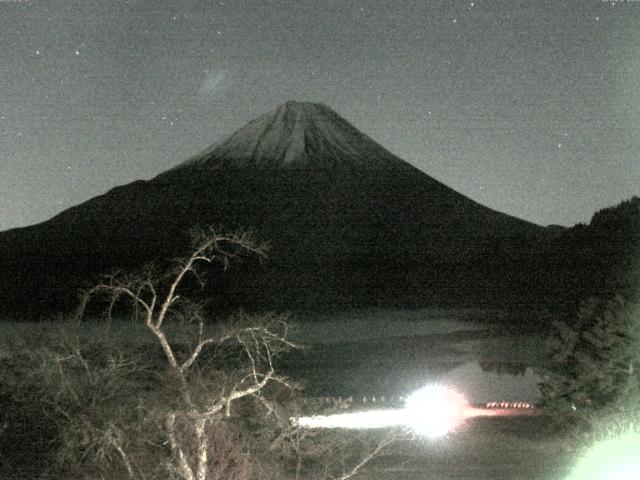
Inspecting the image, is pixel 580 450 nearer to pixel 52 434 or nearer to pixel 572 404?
pixel 572 404

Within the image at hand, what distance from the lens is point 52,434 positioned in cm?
1468

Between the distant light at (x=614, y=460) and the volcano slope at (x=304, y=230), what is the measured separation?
50.2 meters

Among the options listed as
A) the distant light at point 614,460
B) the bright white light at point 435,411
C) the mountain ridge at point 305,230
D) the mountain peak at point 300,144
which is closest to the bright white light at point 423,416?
the bright white light at point 435,411

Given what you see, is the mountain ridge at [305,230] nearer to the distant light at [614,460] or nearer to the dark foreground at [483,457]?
the dark foreground at [483,457]

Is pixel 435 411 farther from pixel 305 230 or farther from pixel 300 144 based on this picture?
pixel 300 144

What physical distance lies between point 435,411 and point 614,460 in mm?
10017

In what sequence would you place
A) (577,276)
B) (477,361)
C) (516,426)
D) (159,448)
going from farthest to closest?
1. (577,276)
2. (477,361)
3. (516,426)
4. (159,448)

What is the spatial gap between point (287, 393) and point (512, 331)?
32.7 meters

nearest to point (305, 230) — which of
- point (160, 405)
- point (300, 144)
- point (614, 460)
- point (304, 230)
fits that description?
point (304, 230)

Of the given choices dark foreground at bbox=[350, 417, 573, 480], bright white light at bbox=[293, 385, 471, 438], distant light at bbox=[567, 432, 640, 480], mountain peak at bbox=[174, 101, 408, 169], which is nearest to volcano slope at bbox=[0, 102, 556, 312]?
mountain peak at bbox=[174, 101, 408, 169]

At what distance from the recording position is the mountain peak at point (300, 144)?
395ft

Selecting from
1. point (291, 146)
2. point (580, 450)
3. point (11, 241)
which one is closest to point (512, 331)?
point (580, 450)

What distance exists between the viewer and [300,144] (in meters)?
121

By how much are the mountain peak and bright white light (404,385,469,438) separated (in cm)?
9577
